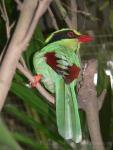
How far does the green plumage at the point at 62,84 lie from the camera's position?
59 cm

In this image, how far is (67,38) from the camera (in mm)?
827

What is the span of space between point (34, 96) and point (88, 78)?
188 mm

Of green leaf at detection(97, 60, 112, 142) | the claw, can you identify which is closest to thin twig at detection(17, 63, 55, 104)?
the claw

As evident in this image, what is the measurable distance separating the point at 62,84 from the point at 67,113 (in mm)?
82

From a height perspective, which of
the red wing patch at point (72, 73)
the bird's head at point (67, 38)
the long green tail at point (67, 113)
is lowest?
the long green tail at point (67, 113)

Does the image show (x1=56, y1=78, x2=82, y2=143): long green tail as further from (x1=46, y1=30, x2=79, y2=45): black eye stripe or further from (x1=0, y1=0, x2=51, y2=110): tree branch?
(x1=0, y1=0, x2=51, y2=110): tree branch

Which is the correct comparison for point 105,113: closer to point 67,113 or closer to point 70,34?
point 70,34

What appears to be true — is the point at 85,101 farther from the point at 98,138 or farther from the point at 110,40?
the point at 110,40

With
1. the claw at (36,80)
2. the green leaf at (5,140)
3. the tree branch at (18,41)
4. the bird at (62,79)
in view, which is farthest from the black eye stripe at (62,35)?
the green leaf at (5,140)

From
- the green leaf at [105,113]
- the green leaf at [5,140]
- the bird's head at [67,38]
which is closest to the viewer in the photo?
the green leaf at [5,140]

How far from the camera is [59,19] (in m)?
1.25

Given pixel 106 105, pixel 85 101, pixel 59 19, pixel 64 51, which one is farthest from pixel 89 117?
pixel 59 19

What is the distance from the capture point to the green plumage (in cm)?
59

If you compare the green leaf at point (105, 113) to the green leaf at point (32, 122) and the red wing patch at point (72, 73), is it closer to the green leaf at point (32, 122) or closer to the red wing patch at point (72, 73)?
the green leaf at point (32, 122)
